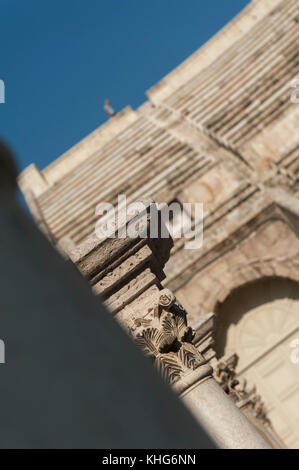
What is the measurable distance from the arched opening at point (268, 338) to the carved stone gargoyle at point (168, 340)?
6.34 metres

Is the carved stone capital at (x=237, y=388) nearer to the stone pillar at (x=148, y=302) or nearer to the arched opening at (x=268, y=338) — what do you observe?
the arched opening at (x=268, y=338)

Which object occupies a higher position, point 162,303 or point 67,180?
point 67,180

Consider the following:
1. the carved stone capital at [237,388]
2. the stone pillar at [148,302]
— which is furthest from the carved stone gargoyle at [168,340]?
the carved stone capital at [237,388]

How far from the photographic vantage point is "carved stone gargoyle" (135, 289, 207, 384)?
503cm

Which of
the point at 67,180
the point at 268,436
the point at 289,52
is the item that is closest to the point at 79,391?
the point at 268,436

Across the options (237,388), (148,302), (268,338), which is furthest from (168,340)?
(268,338)

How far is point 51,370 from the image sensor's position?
1643 mm

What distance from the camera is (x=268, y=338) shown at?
11.6m

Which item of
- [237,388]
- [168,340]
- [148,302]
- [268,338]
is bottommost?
[168,340]

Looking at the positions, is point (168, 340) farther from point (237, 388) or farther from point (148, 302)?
point (237, 388)

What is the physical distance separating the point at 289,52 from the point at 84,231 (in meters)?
6.39

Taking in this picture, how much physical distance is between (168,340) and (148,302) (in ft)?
1.25

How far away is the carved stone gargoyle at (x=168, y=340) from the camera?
5.03 meters
